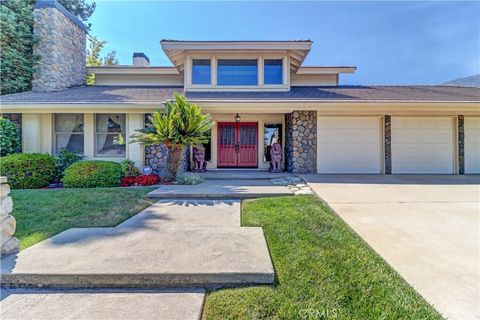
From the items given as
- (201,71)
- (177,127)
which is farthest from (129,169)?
(201,71)

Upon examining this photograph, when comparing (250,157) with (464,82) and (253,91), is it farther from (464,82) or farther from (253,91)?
(464,82)

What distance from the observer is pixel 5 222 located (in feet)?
9.22

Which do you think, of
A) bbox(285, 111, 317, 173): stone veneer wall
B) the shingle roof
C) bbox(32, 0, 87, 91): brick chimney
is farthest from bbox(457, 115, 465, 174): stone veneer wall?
bbox(32, 0, 87, 91): brick chimney

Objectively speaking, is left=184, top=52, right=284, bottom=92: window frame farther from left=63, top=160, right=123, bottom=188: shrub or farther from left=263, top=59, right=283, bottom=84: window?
left=63, top=160, right=123, bottom=188: shrub

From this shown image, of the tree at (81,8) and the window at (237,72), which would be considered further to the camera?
the tree at (81,8)

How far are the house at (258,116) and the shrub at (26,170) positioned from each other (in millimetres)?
1669

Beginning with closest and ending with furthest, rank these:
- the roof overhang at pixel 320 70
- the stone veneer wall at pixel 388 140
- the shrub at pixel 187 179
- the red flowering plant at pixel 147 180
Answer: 1. the shrub at pixel 187 179
2. the red flowering plant at pixel 147 180
3. the stone veneer wall at pixel 388 140
4. the roof overhang at pixel 320 70

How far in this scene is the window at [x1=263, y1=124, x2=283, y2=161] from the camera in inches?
438

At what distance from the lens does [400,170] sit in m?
9.66

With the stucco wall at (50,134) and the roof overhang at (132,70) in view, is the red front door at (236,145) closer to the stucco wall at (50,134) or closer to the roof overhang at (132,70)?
the stucco wall at (50,134)

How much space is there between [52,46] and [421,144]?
1677cm

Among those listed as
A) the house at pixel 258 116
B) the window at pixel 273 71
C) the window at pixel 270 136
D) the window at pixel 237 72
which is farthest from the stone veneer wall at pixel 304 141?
the window at pixel 237 72

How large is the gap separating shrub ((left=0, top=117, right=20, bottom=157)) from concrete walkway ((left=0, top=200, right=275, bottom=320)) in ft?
23.7

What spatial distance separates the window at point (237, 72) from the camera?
10469 mm
